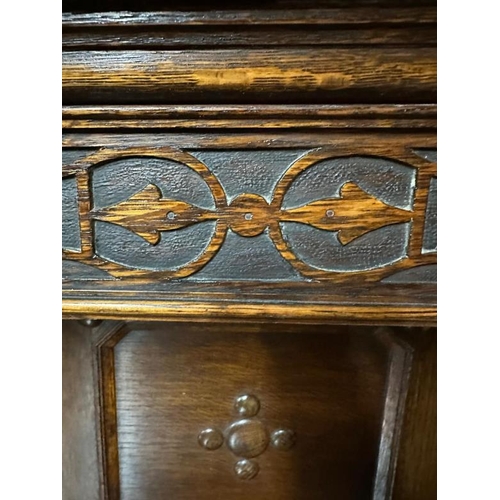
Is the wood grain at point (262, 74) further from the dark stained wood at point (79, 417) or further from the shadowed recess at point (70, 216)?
the dark stained wood at point (79, 417)

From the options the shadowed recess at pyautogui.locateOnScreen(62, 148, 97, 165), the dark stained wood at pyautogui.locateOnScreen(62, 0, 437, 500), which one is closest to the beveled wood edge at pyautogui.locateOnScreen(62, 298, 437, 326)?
the dark stained wood at pyautogui.locateOnScreen(62, 0, 437, 500)

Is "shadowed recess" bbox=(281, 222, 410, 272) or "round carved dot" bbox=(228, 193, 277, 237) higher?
"round carved dot" bbox=(228, 193, 277, 237)

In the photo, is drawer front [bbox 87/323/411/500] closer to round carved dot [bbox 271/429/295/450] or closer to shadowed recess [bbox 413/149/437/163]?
round carved dot [bbox 271/429/295/450]

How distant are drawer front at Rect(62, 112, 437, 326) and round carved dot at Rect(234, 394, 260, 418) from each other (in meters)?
0.16

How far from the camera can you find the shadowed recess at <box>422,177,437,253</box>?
37 centimetres

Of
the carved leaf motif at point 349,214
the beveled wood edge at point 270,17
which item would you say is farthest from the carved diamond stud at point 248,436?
the beveled wood edge at point 270,17

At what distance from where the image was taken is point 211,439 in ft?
1.70

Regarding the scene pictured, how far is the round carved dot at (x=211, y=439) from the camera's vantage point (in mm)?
516

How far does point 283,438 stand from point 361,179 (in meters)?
0.28

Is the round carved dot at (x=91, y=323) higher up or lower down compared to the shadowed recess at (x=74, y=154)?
lower down

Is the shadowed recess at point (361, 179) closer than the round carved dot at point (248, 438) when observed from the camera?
Yes

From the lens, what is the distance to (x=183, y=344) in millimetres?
501

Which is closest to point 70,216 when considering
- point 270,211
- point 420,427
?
point 270,211
